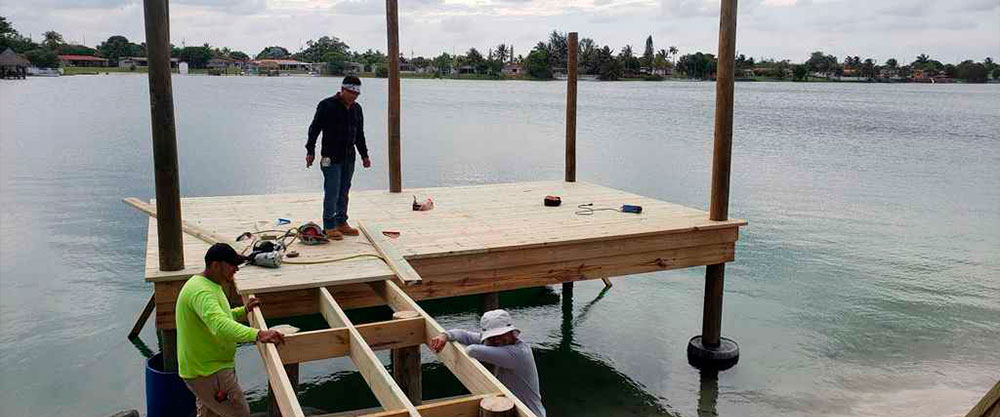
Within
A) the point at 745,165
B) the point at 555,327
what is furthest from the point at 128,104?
the point at 555,327

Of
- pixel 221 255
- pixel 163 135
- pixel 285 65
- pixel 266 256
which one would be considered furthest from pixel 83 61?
pixel 221 255

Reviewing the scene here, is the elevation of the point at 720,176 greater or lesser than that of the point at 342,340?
greater

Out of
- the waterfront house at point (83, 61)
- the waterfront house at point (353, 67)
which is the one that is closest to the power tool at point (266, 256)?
the waterfront house at point (353, 67)

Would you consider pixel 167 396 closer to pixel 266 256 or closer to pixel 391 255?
pixel 266 256

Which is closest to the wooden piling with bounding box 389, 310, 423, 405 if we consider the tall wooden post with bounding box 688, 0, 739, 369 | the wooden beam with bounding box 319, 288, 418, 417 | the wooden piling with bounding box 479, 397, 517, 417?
the wooden beam with bounding box 319, 288, 418, 417

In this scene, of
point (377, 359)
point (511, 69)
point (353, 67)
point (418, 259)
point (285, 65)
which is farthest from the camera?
point (285, 65)

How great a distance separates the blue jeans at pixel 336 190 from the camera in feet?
28.3

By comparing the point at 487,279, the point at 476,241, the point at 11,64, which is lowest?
the point at 487,279

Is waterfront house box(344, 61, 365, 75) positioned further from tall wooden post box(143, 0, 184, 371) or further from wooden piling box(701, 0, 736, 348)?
tall wooden post box(143, 0, 184, 371)

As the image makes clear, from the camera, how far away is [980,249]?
1928cm

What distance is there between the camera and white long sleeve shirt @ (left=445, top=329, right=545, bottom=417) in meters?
5.59

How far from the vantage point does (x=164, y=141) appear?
700 cm

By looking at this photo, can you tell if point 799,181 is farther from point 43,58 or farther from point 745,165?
point 43,58

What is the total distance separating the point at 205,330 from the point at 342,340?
3.23 ft
